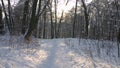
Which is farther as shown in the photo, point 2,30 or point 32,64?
point 2,30

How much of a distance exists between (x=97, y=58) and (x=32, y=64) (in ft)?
13.9

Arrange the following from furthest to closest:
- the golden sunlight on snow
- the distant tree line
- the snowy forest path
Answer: the distant tree line < the golden sunlight on snow < the snowy forest path

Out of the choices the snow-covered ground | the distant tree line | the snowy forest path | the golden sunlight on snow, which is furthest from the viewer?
the distant tree line

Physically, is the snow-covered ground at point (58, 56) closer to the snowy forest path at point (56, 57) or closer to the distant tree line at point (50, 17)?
the snowy forest path at point (56, 57)

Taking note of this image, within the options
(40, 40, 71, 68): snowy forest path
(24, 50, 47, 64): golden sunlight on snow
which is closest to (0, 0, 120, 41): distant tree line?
(40, 40, 71, 68): snowy forest path

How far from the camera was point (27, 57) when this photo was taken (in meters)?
12.5

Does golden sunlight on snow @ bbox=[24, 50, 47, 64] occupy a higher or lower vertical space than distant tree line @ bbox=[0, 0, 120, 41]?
lower

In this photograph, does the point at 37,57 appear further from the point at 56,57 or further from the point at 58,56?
the point at 58,56

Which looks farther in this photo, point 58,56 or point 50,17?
point 50,17

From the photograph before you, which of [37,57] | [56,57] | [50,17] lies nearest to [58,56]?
[56,57]

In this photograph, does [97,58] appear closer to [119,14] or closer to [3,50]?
[3,50]

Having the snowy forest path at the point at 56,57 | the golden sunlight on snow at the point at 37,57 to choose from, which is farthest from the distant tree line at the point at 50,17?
the golden sunlight on snow at the point at 37,57

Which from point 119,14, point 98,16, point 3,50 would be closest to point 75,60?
point 3,50

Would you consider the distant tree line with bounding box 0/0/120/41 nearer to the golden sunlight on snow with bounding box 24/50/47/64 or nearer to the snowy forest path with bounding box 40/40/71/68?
the snowy forest path with bounding box 40/40/71/68
